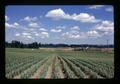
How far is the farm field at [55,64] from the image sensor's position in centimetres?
462

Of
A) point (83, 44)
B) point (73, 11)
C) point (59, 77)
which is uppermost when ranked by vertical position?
point (73, 11)

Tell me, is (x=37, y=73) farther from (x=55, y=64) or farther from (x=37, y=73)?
(x=55, y=64)

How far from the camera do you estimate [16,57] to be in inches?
185

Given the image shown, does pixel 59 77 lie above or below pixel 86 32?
below

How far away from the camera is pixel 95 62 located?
15.3 ft

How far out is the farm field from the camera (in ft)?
15.2

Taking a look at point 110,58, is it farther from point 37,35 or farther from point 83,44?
point 37,35

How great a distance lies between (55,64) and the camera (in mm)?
4625

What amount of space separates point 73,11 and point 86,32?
25 cm

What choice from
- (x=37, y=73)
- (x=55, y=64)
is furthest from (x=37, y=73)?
(x=55, y=64)
